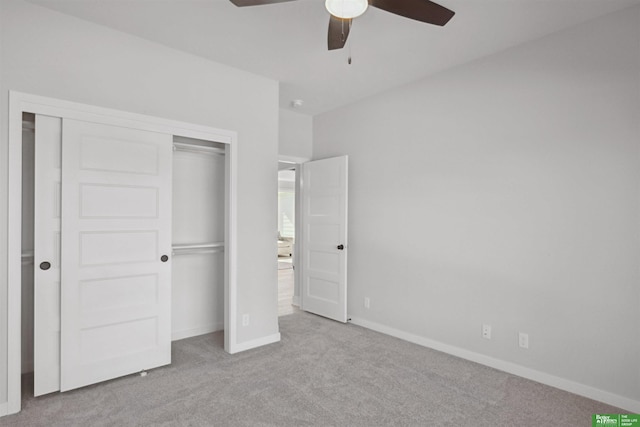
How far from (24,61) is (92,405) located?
2.41 meters

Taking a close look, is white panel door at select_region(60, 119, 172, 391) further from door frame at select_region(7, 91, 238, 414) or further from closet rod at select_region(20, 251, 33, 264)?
closet rod at select_region(20, 251, 33, 264)

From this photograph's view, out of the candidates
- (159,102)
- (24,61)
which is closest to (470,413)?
(159,102)

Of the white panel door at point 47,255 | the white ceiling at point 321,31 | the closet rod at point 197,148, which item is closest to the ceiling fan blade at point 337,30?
the white ceiling at point 321,31

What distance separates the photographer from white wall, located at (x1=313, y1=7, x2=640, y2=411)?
251cm

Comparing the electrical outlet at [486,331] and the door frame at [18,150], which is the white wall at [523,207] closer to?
the electrical outlet at [486,331]

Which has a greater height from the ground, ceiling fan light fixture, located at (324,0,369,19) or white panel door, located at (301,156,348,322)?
ceiling fan light fixture, located at (324,0,369,19)

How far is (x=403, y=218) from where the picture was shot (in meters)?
3.91

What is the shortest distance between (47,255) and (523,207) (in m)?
3.72

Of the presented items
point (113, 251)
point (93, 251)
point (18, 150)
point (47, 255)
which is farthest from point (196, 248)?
point (18, 150)

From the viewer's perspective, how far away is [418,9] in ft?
6.41

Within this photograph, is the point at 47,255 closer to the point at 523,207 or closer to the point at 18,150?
the point at 18,150

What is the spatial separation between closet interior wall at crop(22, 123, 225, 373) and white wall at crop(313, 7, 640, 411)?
1.80 metres

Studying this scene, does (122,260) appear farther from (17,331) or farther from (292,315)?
(292,315)

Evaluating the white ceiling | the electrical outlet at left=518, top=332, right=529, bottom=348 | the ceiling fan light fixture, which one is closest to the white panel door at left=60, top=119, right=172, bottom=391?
the white ceiling
